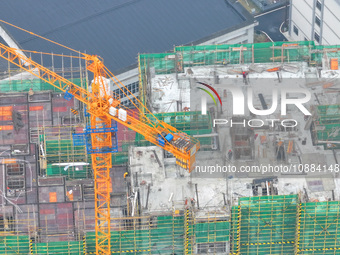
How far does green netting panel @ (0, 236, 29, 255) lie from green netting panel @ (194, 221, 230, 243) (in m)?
28.5

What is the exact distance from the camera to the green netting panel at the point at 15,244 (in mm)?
199500

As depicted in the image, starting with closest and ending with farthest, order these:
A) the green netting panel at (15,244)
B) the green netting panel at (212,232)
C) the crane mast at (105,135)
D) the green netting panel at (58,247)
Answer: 1. the crane mast at (105,135)
2. the green netting panel at (212,232)
3. the green netting panel at (58,247)
4. the green netting panel at (15,244)

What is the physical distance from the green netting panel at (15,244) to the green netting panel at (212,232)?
2855 cm

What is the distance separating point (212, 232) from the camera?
195 meters

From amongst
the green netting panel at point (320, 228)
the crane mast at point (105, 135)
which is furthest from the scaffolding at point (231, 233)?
the crane mast at point (105, 135)

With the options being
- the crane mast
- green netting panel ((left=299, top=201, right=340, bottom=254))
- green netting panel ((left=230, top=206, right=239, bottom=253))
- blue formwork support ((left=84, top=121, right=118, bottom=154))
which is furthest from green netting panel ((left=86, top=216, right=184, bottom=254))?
green netting panel ((left=299, top=201, right=340, bottom=254))

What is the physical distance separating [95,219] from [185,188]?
1583cm

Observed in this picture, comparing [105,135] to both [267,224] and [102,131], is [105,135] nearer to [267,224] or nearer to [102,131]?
[102,131]

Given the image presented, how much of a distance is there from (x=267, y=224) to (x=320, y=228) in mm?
8711

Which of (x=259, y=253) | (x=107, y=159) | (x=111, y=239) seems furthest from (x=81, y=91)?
(x=259, y=253)

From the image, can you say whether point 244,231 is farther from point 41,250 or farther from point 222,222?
point 41,250

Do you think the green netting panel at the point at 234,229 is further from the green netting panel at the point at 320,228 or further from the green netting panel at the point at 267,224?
the green netting panel at the point at 320,228

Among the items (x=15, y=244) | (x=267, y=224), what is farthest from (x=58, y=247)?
(x=267, y=224)

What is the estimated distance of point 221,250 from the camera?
650 ft
